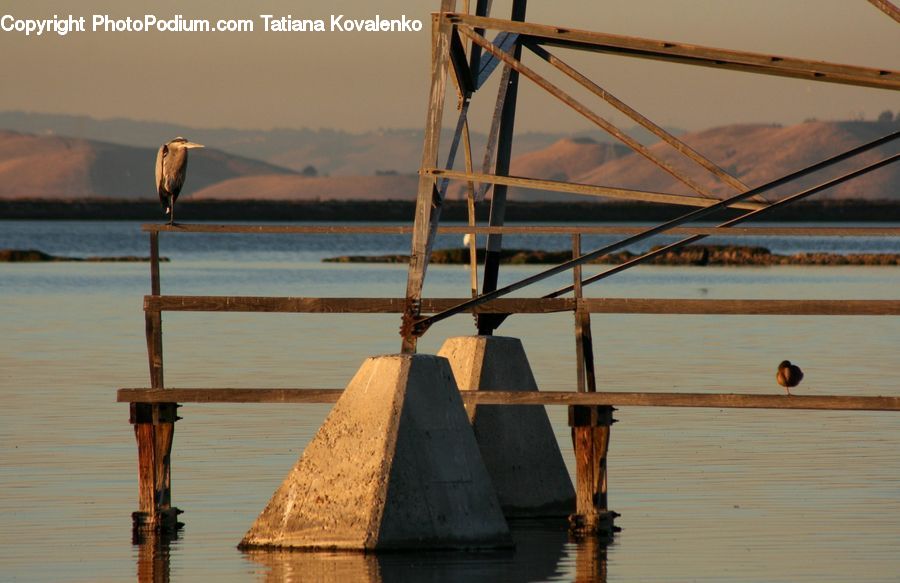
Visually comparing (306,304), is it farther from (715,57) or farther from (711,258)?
(711,258)

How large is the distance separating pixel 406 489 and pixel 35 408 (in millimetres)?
13205

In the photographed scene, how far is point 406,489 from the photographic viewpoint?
41.8 ft

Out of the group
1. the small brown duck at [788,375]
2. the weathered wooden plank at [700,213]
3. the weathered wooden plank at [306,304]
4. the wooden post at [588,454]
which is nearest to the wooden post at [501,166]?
the wooden post at [588,454]

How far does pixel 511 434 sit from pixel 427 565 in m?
3.31

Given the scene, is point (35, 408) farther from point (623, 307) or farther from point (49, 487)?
point (623, 307)

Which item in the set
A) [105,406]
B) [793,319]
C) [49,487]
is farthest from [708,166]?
[793,319]

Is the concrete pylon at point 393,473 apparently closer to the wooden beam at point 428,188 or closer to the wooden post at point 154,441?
the wooden beam at point 428,188

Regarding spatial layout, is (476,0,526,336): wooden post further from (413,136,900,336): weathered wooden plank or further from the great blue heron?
the great blue heron

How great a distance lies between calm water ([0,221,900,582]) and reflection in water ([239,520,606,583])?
22 mm

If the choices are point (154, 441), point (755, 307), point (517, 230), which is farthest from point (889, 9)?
point (154, 441)

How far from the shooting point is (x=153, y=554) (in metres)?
14.0

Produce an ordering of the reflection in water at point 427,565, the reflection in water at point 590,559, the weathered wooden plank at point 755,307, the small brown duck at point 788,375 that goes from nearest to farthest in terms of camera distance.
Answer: the reflection in water at point 427,565 < the reflection in water at point 590,559 < the weathered wooden plank at point 755,307 < the small brown duck at point 788,375

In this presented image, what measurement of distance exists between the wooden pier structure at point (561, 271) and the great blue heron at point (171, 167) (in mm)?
1774

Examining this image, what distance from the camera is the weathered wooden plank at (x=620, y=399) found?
13.4 metres
